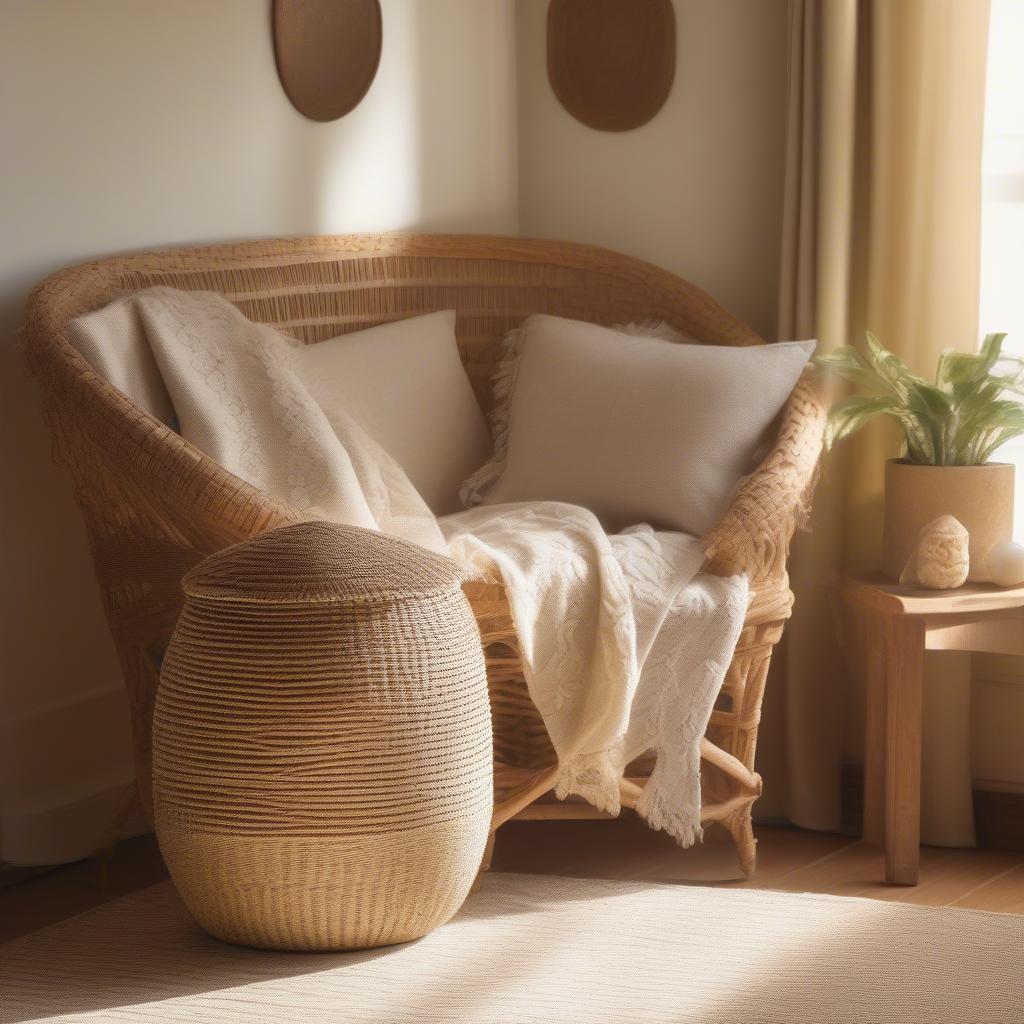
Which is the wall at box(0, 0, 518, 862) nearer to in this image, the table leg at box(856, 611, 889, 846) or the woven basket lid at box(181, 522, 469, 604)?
the woven basket lid at box(181, 522, 469, 604)

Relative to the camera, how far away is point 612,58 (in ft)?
10.0

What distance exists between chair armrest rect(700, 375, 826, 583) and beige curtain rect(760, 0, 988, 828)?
0.28 m

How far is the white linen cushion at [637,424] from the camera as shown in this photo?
8.24 ft

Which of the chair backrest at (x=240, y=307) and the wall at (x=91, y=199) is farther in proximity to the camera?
the wall at (x=91, y=199)

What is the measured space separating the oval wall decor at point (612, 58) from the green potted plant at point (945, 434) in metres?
0.81

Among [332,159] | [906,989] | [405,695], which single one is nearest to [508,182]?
[332,159]

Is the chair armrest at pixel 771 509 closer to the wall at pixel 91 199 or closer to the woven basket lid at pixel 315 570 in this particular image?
the woven basket lid at pixel 315 570

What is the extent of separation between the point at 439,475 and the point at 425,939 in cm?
96

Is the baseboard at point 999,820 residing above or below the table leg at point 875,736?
below

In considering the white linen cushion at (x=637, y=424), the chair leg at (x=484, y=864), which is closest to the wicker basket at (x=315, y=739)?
Answer: the chair leg at (x=484, y=864)

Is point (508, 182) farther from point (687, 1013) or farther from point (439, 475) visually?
point (687, 1013)

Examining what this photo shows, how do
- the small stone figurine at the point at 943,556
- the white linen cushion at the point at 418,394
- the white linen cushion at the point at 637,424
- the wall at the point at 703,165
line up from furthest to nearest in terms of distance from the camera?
the wall at the point at 703,165, the white linen cushion at the point at 418,394, the white linen cushion at the point at 637,424, the small stone figurine at the point at 943,556

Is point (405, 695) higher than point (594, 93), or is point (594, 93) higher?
point (594, 93)

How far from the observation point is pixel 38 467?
240 centimetres
